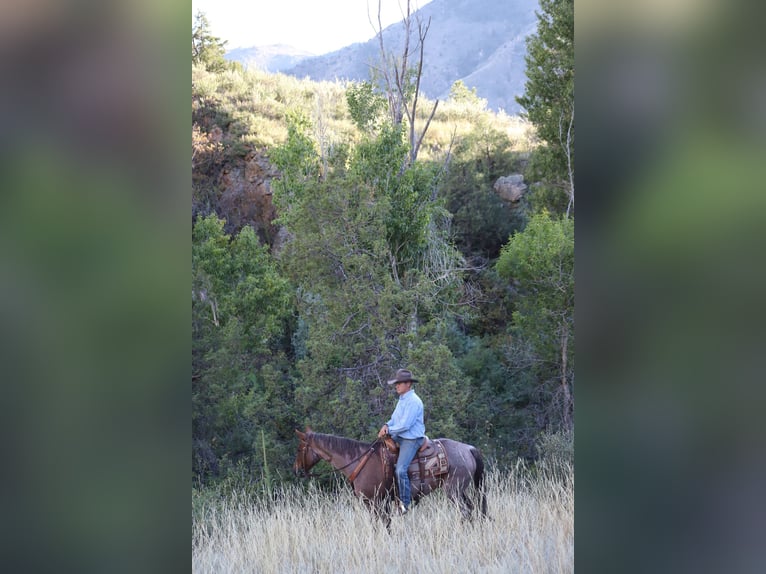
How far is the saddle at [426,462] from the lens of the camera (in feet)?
23.2

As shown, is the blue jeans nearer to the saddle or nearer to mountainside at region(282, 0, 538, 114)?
the saddle

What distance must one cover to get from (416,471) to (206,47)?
19.8m

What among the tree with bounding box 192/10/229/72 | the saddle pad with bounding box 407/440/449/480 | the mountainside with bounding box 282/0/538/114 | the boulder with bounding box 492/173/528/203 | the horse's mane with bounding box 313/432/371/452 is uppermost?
the mountainside with bounding box 282/0/538/114

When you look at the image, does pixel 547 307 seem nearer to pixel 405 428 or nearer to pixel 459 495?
pixel 459 495

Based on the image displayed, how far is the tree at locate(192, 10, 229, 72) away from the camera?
22.8m

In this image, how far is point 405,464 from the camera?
6.96 meters

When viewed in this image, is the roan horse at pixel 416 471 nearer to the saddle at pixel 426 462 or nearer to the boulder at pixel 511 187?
the saddle at pixel 426 462

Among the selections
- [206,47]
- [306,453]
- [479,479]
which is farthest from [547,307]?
[206,47]

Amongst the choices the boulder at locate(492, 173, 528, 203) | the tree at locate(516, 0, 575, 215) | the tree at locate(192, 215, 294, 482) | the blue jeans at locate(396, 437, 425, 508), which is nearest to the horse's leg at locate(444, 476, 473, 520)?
the blue jeans at locate(396, 437, 425, 508)

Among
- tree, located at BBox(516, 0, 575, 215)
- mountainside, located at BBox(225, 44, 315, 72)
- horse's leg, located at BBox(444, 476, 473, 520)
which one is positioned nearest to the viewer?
horse's leg, located at BBox(444, 476, 473, 520)
